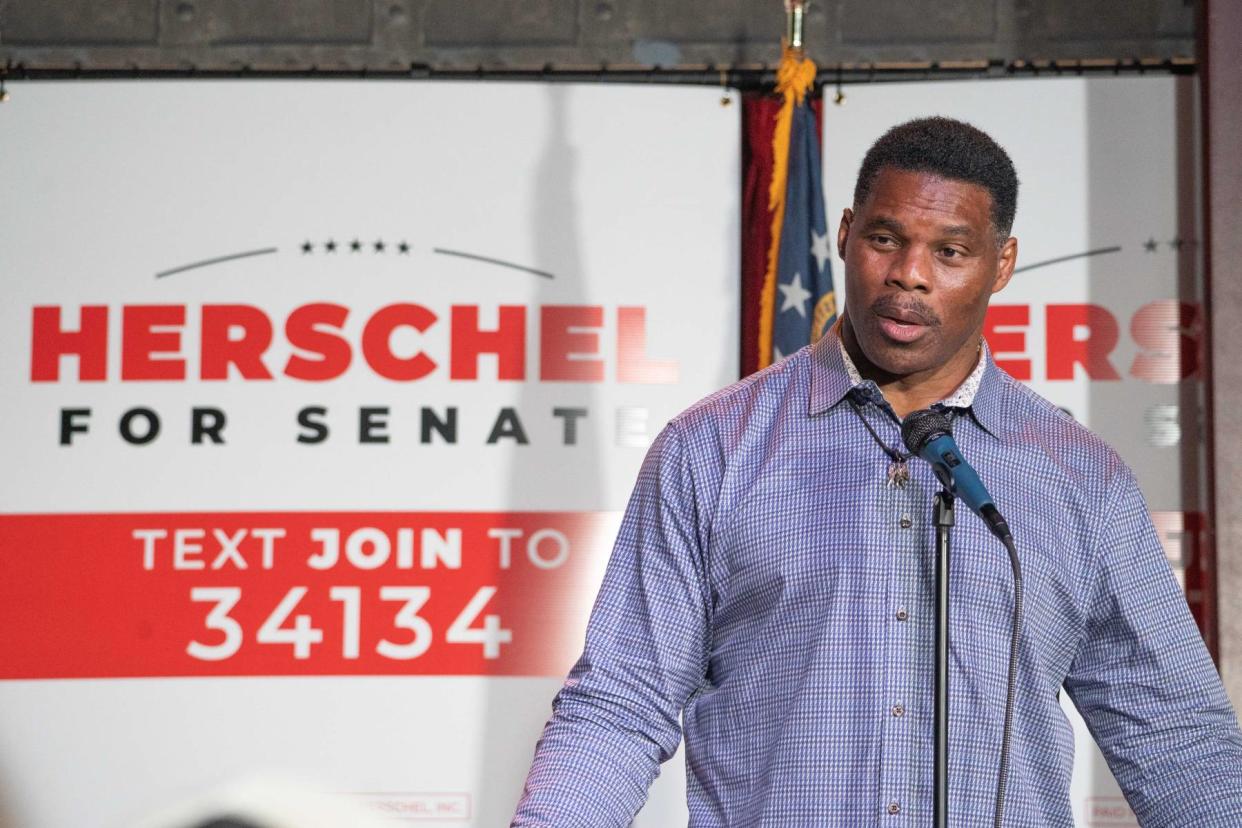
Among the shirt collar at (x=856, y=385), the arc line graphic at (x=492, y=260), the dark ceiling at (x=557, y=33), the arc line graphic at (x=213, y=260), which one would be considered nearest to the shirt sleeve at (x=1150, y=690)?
the shirt collar at (x=856, y=385)

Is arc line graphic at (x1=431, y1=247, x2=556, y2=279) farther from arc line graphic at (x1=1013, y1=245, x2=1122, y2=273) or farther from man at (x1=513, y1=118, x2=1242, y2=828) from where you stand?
man at (x1=513, y1=118, x2=1242, y2=828)

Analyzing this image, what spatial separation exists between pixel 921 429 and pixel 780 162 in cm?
223

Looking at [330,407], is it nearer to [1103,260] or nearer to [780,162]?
[780,162]

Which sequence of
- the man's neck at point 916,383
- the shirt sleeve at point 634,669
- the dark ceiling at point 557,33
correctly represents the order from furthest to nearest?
the dark ceiling at point 557,33 < the man's neck at point 916,383 < the shirt sleeve at point 634,669

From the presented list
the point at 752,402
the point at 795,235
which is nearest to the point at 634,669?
the point at 752,402

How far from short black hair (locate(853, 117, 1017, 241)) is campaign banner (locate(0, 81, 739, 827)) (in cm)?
187

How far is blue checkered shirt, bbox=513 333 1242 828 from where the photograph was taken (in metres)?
1.64

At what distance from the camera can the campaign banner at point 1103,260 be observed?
11.9ft

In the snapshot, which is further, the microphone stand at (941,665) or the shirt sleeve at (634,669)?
the shirt sleeve at (634,669)

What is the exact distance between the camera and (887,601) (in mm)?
1673

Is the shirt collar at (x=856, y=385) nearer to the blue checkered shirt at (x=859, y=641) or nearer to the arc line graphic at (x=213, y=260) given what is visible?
the blue checkered shirt at (x=859, y=641)

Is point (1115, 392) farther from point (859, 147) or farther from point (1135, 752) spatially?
point (1135, 752)

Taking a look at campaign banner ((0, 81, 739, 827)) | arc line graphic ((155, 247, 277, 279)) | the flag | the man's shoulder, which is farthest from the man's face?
arc line graphic ((155, 247, 277, 279))

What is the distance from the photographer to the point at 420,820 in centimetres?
358
